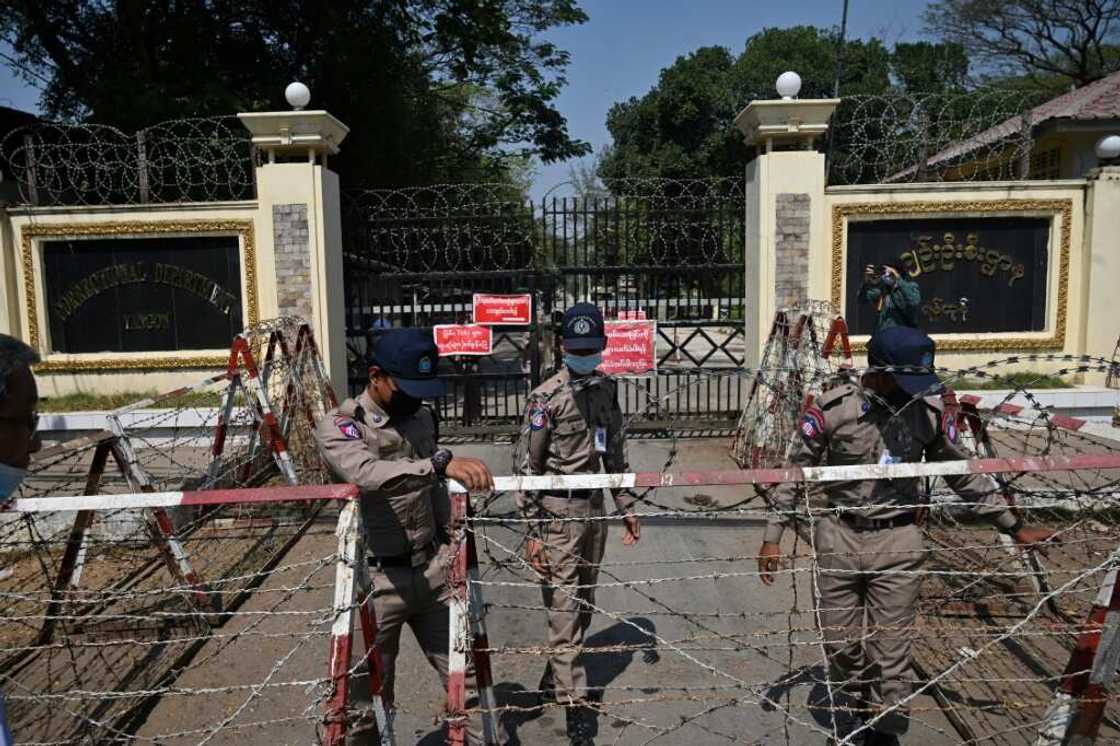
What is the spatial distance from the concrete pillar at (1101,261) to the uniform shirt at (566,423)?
6.69 metres

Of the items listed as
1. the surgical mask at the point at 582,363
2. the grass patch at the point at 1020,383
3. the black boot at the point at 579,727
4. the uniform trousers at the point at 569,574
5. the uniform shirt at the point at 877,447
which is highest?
the surgical mask at the point at 582,363

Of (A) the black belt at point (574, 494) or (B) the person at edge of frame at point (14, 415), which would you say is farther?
(A) the black belt at point (574, 494)

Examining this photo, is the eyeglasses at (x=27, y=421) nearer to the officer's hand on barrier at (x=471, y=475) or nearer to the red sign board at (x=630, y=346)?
the officer's hand on barrier at (x=471, y=475)

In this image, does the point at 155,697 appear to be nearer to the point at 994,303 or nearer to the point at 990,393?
the point at 990,393

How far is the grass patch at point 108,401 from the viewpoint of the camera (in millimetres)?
8336

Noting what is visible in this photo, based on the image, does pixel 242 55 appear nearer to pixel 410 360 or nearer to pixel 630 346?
pixel 630 346

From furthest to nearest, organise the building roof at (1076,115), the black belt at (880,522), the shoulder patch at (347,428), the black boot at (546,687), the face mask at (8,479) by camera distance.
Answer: the building roof at (1076,115)
the black boot at (546,687)
the black belt at (880,522)
the shoulder patch at (347,428)
the face mask at (8,479)

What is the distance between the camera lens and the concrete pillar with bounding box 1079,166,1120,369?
816 centimetres

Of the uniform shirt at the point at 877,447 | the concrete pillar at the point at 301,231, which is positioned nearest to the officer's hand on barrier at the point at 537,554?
the uniform shirt at the point at 877,447

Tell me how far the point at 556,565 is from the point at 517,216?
5175 mm

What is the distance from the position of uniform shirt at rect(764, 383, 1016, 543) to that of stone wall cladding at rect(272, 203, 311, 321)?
19.4 feet

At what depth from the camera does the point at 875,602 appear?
10.6 feet

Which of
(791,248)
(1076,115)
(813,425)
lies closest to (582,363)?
(813,425)

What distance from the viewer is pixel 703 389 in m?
11.8
